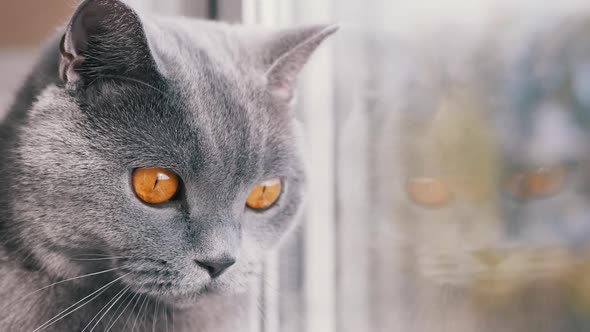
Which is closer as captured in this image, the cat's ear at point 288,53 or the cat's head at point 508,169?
the cat's head at point 508,169

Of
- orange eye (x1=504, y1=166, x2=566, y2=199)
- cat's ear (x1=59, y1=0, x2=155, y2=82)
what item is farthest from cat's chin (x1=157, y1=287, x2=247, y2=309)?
orange eye (x1=504, y1=166, x2=566, y2=199)

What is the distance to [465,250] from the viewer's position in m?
0.81

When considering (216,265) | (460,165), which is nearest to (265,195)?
(216,265)

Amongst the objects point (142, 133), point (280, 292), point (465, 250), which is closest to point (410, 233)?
point (465, 250)

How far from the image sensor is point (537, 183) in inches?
28.9

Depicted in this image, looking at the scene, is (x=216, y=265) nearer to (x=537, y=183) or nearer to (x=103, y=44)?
(x=103, y=44)

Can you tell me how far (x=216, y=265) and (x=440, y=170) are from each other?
13.6 inches

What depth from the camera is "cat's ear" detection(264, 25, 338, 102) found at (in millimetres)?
836

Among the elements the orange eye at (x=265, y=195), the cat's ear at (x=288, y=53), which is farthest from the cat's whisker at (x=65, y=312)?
the cat's ear at (x=288, y=53)

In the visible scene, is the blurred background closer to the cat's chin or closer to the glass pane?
the glass pane

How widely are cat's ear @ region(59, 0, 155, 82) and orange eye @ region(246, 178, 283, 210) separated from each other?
0.71 ft

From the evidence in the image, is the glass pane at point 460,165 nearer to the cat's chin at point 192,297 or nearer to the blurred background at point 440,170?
the blurred background at point 440,170

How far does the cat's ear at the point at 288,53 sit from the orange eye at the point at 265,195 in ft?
0.43

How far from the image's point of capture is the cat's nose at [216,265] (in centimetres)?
70
